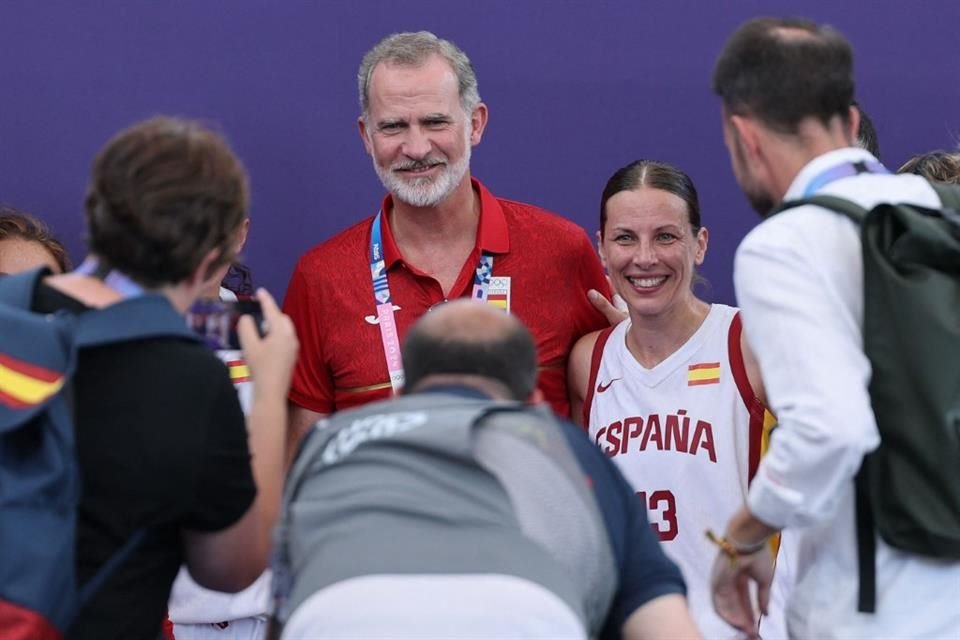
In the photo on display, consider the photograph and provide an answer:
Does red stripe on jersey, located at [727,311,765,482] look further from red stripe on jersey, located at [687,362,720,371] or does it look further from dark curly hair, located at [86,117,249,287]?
dark curly hair, located at [86,117,249,287]

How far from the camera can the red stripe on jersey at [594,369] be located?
3.79 meters

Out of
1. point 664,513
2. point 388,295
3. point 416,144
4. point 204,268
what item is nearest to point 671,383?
point 664,513

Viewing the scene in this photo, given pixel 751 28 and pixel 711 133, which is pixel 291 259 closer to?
pixel 711 133

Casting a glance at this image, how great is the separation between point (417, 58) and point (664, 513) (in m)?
1.32

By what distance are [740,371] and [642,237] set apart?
16.2 inches

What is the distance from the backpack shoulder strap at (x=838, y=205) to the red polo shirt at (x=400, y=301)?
4.76 ft

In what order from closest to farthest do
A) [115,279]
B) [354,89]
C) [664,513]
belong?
[115,279] < [664,513] < [354,89]

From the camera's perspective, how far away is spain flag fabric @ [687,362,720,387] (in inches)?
144

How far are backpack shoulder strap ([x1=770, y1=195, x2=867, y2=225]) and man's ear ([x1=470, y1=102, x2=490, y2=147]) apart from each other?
65.1 inches

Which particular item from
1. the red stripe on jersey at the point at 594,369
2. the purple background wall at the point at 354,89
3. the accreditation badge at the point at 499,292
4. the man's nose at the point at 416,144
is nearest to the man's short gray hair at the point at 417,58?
the man's nose at the point at 416,144

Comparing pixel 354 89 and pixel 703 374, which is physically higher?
pixel 354 89

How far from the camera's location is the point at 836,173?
2.54 meters

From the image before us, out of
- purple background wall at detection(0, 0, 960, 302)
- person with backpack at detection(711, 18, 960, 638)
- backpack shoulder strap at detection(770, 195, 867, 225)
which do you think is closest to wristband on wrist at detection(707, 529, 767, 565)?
person with backpack at detection(711, 18, 960, 638)

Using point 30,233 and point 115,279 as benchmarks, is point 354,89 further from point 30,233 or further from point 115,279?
point 115,279
